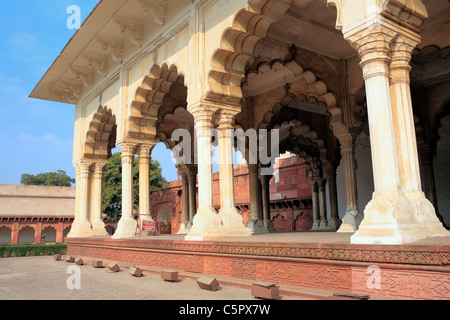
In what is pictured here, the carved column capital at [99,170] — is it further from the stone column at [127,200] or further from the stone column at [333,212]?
the stone column at [333,212]

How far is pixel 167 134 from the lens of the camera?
16266mm

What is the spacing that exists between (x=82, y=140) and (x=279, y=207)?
11858 mm

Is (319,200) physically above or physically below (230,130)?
below

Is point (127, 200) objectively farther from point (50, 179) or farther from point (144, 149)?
point (50, 179)

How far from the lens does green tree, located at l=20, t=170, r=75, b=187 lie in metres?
63.0

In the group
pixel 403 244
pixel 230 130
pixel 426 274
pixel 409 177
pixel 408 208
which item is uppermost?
pixel 230 130

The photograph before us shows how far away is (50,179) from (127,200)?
58.5 metres

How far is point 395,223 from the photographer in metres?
4.29

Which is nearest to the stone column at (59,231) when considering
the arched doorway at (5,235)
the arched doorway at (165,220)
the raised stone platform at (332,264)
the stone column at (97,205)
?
the arched doorway at (5,235)

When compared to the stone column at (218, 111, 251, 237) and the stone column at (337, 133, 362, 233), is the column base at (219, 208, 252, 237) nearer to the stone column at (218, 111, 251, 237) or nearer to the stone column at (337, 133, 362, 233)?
the stone column at (218, 111, 251, 237)

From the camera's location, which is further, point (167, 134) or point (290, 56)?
point (167, 134)

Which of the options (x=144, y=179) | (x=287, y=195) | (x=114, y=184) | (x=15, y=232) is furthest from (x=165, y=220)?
(x=144, y=179)
